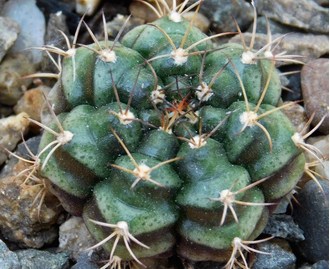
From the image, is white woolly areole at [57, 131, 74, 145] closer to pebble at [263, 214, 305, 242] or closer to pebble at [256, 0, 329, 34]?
pebble at [263, 214, 305, 242]

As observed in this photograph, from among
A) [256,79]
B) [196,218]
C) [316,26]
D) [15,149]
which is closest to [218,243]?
[196,218]

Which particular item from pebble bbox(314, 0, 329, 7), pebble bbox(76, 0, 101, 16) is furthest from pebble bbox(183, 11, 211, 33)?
pebble bbox(314, 0, 329, 7)

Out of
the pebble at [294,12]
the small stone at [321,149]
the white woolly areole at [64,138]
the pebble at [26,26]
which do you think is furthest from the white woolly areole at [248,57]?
the pebble at [26,26]

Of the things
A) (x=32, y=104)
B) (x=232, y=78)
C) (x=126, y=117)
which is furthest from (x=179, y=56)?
(x=32, y=104)

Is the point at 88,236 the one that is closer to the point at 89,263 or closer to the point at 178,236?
the point at 89,263

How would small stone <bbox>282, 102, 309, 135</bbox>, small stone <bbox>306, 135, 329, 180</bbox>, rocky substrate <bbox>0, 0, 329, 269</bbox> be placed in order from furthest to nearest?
small stone <bbox>282, 102, 309, 135</bbox> < small stone <bbox>306, 135, 329, 180</bbox> < rocky substrate <bbox>0, 0, 329, 269</bbox>

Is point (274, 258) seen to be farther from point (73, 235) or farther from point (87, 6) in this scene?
point (87, 6)

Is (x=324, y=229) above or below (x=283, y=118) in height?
below
